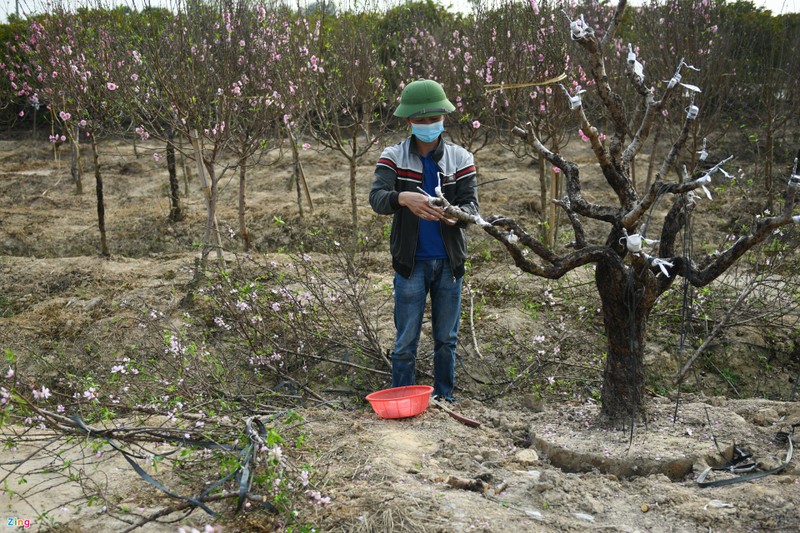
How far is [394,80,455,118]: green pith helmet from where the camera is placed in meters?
4.06

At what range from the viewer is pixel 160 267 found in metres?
9.18

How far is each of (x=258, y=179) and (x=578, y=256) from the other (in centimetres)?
1239

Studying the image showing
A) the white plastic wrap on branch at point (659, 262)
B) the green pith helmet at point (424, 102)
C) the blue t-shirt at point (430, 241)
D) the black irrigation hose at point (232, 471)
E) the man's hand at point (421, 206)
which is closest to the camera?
the black irrigation hose at point (232, 471)

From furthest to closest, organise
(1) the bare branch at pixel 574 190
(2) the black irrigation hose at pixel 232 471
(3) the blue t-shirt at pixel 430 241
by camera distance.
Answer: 1. (3) the blue t-shirt at pixel 430 241
2. (1) the bare branch at pixel 574 190
3. (2) the black irrigation hose at pixel 232 471

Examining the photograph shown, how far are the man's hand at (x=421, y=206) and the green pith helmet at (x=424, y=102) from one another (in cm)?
51

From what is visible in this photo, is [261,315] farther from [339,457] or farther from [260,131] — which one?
[260,131]

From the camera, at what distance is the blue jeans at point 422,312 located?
13.8 ft

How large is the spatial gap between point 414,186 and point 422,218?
219 millimetres

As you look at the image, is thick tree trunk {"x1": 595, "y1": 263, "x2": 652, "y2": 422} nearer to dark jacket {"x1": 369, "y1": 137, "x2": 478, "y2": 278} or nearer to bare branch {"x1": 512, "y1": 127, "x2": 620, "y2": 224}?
bare branch {"x1": 512, "y1": 127, "x2": 620, "y2": 224}

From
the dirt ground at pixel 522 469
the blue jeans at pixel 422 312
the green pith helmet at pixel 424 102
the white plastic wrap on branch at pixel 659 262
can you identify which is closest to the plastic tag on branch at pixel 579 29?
the green pith helmet at pixel 424 102

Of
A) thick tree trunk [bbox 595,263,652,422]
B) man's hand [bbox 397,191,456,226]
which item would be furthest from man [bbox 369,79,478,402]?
thick tree trunk [bbox 595,263,652,422]

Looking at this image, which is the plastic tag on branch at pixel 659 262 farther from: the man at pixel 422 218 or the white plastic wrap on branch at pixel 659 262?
the man at pixel 422 218

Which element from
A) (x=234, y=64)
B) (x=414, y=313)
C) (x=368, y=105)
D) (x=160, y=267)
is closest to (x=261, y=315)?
(x=414, y=313)

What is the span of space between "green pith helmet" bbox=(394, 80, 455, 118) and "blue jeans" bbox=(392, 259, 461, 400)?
0.86 metres
